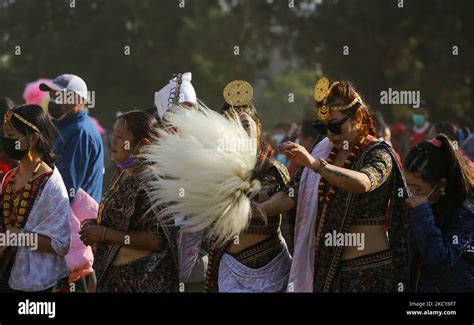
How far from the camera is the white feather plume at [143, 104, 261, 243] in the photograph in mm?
4875

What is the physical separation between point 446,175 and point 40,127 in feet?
7.86

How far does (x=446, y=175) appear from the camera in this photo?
518cm

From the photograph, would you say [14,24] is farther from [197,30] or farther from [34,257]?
[34,257]

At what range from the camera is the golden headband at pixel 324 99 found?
16.7 feet

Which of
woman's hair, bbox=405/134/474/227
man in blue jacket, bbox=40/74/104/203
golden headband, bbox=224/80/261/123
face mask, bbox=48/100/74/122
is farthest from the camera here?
face mask, bbox=48/100/74/122

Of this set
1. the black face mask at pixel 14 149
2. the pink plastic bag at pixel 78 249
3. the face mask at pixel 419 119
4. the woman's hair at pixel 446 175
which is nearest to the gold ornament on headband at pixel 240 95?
the woman's hair at pixel 446 175

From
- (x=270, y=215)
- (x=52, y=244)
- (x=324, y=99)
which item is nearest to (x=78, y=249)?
(x=52, y=244)

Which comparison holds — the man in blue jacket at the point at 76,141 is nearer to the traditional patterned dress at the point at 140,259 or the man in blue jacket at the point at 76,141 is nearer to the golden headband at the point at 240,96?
the traditional patterned dress at the point at 140,259

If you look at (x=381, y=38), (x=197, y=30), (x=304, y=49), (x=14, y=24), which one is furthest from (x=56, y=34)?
(x=381, y=38)

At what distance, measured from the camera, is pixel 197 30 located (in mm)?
31125

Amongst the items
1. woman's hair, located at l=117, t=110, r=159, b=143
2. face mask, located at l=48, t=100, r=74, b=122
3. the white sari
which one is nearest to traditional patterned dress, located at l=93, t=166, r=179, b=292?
woman's hair, located at l=117, t=110, r=159, b=143

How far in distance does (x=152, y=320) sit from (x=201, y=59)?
27.5 m

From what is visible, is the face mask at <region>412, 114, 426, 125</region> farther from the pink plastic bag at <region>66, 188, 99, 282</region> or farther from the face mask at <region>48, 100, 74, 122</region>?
the pink plastic bag at <region>66, 188, 99, 282</region>

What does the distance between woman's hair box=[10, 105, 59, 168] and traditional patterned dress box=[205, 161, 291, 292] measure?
48.4 inches
